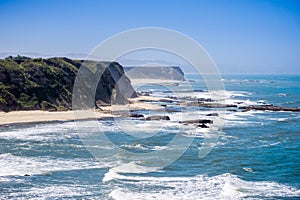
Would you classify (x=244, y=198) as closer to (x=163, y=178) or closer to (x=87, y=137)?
(x=163, y=178)

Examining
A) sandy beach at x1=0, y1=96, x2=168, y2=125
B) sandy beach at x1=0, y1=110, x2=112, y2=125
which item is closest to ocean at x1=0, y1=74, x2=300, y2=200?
sandy beach at x1=0, y1=110, x2=112, y2=125

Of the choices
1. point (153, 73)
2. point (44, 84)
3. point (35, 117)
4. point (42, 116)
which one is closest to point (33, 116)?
point (35, 117)

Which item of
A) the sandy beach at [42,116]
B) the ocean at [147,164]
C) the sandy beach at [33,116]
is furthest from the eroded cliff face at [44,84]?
the ocean at [147,164]

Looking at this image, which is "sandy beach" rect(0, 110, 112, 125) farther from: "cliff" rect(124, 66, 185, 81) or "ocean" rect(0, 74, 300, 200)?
"cliff" rect(124, 66, 185, 81)

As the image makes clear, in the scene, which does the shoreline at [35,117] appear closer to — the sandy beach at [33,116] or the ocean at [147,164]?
the sandy beach at [33,116]

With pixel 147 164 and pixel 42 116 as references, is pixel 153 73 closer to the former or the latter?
pixel 42 116

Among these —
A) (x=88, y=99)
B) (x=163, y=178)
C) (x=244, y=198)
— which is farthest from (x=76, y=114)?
(x=244, y=198)
